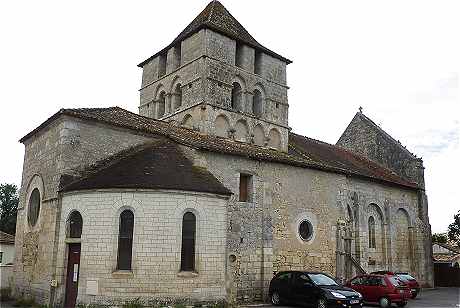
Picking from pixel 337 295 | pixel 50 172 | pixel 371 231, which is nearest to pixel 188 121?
pixel 50 172

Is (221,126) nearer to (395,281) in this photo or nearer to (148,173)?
(148,173)

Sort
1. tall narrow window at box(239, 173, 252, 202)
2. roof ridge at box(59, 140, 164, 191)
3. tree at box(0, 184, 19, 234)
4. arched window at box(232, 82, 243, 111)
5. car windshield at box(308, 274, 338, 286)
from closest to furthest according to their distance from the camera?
car windshield at box(308, 274, 338, 286) → roof ridge at box(59, 140, 164, 191) → tall narrow window at box(239, 173, 252, 202) → arched window at box(232, 82, 243, 111) → tree at box(0, 184, 19, 234)

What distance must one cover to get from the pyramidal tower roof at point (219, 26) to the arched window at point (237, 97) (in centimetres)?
270

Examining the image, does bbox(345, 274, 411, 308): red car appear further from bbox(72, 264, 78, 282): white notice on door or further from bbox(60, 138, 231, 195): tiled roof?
bbox(72, 264, 78, 282): white notice on door

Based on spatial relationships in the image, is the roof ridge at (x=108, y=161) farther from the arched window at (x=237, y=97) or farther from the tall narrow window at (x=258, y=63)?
the tall narrow window at (x=258, y=63)

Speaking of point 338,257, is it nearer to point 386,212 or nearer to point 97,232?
point 386,212

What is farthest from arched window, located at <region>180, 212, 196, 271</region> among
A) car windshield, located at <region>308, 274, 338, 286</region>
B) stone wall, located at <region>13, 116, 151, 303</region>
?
car windshield, located at <region>308, 274, 338, 286</region>

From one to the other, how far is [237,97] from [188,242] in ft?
35.6

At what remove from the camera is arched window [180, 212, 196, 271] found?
16000mm

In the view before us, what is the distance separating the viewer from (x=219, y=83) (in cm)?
2353

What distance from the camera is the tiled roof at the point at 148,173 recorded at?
51.4 feet

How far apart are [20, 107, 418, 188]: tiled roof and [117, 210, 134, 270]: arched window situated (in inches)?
160

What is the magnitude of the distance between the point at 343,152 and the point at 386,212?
5643 millimetres

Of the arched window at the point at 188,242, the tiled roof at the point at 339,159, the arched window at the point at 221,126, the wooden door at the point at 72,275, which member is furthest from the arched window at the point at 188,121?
the wooden door at the point at 72,275
